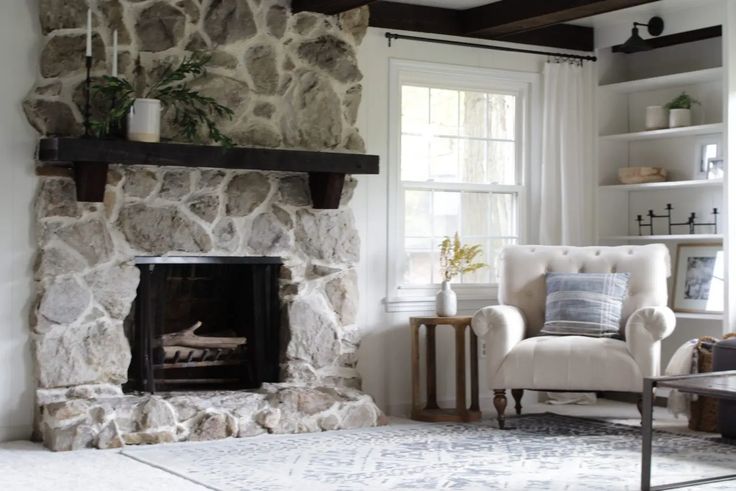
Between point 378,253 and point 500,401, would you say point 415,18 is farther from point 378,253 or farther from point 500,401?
point 500,401

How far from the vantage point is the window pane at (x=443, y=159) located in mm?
6734

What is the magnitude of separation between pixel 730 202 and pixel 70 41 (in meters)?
3.73

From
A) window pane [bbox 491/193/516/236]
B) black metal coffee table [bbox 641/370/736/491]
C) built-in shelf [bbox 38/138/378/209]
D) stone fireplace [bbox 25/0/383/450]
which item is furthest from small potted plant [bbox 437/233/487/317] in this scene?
black metal coffee table [bbox 641/370/736/491]

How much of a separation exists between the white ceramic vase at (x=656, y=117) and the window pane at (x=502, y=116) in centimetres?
86

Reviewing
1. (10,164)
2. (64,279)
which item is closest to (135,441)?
(64,279)

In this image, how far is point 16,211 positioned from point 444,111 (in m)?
2.68

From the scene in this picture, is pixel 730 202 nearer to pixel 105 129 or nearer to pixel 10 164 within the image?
pixel 105 129

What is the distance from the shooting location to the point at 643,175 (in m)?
6.99

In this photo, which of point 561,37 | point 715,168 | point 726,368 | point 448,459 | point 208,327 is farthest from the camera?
point 561,37

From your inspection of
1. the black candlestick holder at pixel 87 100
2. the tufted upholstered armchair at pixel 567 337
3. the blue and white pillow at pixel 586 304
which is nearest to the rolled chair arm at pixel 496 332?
the tufted upholstered armchair at pixel 567 337

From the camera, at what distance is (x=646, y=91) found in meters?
7.29

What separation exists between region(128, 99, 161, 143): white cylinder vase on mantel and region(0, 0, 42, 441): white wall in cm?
48

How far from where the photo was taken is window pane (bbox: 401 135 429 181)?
6.62m

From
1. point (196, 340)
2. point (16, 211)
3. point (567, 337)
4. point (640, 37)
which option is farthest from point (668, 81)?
point (16, 211)
